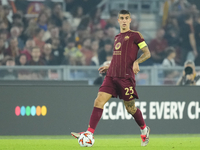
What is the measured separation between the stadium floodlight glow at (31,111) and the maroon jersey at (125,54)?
10.2 ft

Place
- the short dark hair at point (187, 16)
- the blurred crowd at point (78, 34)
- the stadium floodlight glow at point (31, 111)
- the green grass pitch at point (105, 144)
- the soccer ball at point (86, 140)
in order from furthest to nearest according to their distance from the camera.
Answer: the short dark hair at point (187, 16) < the blurred crowd at point (78, 34) < the stadium floodlight glow at point (31, 111) < the green grass pitch at point (105, 144) < the soccer ball at point (86, 140)

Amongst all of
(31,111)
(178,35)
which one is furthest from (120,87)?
(178,35)

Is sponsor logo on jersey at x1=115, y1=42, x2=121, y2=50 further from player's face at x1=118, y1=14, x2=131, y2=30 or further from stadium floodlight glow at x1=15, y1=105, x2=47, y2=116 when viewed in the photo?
stadium floodlight glow at x1=15, y1=105, x2=47, y2=116

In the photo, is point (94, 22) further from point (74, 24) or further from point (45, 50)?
point (45, 50)

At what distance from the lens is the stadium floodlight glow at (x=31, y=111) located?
8.47 meters

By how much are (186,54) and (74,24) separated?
3.54m

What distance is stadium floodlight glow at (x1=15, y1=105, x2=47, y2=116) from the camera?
333 inches

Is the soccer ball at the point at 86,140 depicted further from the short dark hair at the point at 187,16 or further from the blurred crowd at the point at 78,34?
the short dark hair at the point at 187,16

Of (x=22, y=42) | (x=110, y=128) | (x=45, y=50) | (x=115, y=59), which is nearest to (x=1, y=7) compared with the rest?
(x=22, y=42)

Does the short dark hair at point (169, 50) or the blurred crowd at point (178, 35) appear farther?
the blurred crowd at point (178, 35)

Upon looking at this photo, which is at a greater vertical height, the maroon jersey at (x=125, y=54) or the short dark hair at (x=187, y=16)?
the short dark hair at (x=187, y=16)

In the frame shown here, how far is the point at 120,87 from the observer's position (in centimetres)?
573

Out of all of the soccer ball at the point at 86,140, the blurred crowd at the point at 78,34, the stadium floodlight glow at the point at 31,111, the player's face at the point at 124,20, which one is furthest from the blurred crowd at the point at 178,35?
the soccer ball at the point at 86,140

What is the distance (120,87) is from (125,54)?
456mm
